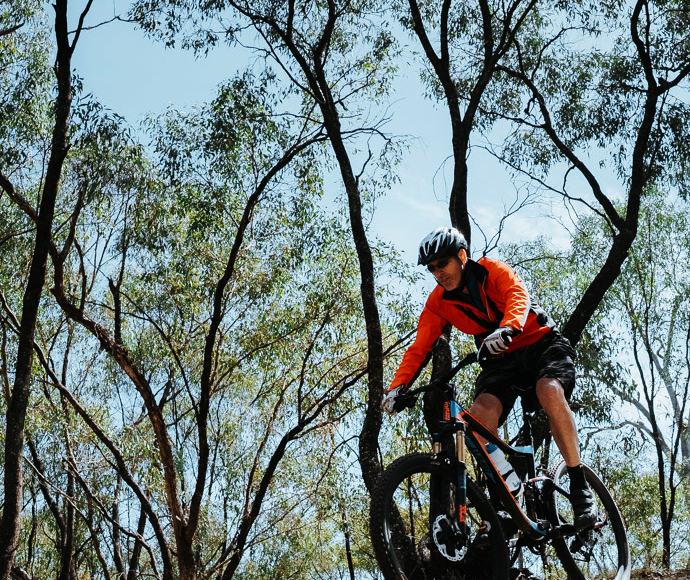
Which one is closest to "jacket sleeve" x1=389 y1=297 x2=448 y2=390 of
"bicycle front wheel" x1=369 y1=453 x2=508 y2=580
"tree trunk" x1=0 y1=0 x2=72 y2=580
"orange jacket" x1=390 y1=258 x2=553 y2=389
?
"orange jacket" x1=390 y1=258 x2=553 y2=389

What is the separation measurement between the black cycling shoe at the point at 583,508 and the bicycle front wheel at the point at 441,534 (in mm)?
545

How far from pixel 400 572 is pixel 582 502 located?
4.43 feet

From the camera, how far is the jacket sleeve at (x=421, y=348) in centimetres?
500

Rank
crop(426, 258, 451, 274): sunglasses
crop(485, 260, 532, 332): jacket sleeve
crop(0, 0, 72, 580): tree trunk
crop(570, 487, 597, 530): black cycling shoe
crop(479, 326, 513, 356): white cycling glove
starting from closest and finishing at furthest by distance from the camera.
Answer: crop(479, 326, 513, 356): white cycling glove, crop(485, 260, 532, 332): jacket sleeve, crop(570, 487, 597, 530): black cycling shoe, crop(426, 258, 451, 274): sunglasses, crop(0, 0, 72, 580): tree trunk

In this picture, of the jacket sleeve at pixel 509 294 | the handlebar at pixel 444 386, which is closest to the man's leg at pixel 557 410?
the jacket sleeve at pixel 509 294

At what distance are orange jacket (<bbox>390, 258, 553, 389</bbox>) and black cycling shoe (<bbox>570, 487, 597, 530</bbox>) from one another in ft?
3.06

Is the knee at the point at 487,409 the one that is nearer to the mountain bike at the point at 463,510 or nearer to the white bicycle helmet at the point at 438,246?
the mountain bike at the point at 463,510

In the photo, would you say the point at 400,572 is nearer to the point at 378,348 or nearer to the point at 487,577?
the point at 487,577

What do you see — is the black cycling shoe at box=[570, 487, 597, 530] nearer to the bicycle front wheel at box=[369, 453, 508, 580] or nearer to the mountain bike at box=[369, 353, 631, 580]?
the mountain bike at box=[369, 353, 631, 580]

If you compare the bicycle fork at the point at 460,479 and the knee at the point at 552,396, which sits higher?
the knee at the point at 552,396

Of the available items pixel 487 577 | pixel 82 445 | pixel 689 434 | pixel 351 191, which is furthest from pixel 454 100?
pixel 689 434

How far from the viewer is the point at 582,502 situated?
4.81m

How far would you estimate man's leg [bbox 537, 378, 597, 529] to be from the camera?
4.79 m

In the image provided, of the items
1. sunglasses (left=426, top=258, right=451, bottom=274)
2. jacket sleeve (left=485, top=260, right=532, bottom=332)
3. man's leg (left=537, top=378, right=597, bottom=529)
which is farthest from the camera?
sunglasses (left=426, top=258, right=451, bottom=274)
